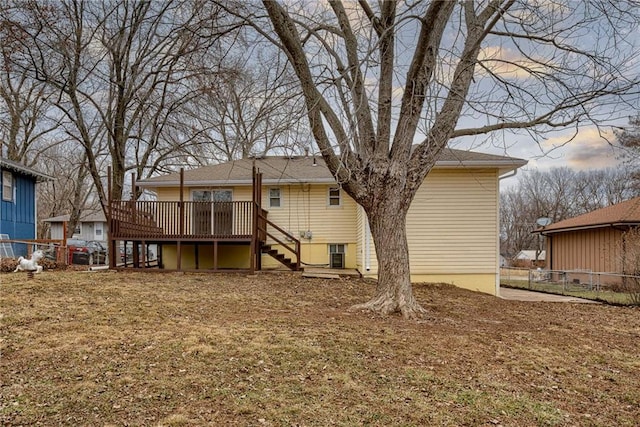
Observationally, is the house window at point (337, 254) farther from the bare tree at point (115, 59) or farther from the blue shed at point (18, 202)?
the blue shed at point (18, 202)

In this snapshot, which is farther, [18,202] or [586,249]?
[586,249]

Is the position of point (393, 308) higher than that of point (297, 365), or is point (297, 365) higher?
point (393, 308)

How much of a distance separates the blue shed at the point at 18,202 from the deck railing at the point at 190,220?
22.4 ft

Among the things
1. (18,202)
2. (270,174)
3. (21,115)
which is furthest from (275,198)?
(21,115)

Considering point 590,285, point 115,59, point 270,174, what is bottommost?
point 590,285

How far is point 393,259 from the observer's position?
267 inches

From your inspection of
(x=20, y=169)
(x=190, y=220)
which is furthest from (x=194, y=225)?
(x=20, y=169)

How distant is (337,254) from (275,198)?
2872 mm

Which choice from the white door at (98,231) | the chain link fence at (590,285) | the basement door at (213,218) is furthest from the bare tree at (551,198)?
the white door at (98,231)

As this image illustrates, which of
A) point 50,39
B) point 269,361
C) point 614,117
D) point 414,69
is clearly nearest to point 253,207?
point 414,69

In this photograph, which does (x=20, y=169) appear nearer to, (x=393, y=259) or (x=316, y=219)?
(x=316, y=219)

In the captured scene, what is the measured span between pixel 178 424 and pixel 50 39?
16.1 m

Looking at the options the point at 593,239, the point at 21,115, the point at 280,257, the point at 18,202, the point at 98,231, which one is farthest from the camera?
the point at 98,231

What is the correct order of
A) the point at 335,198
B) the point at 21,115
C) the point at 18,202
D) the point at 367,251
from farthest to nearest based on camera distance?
1. the point at 21,115
2. the point at 18,202
3. the point at 335,198
4. the point at 367,251
